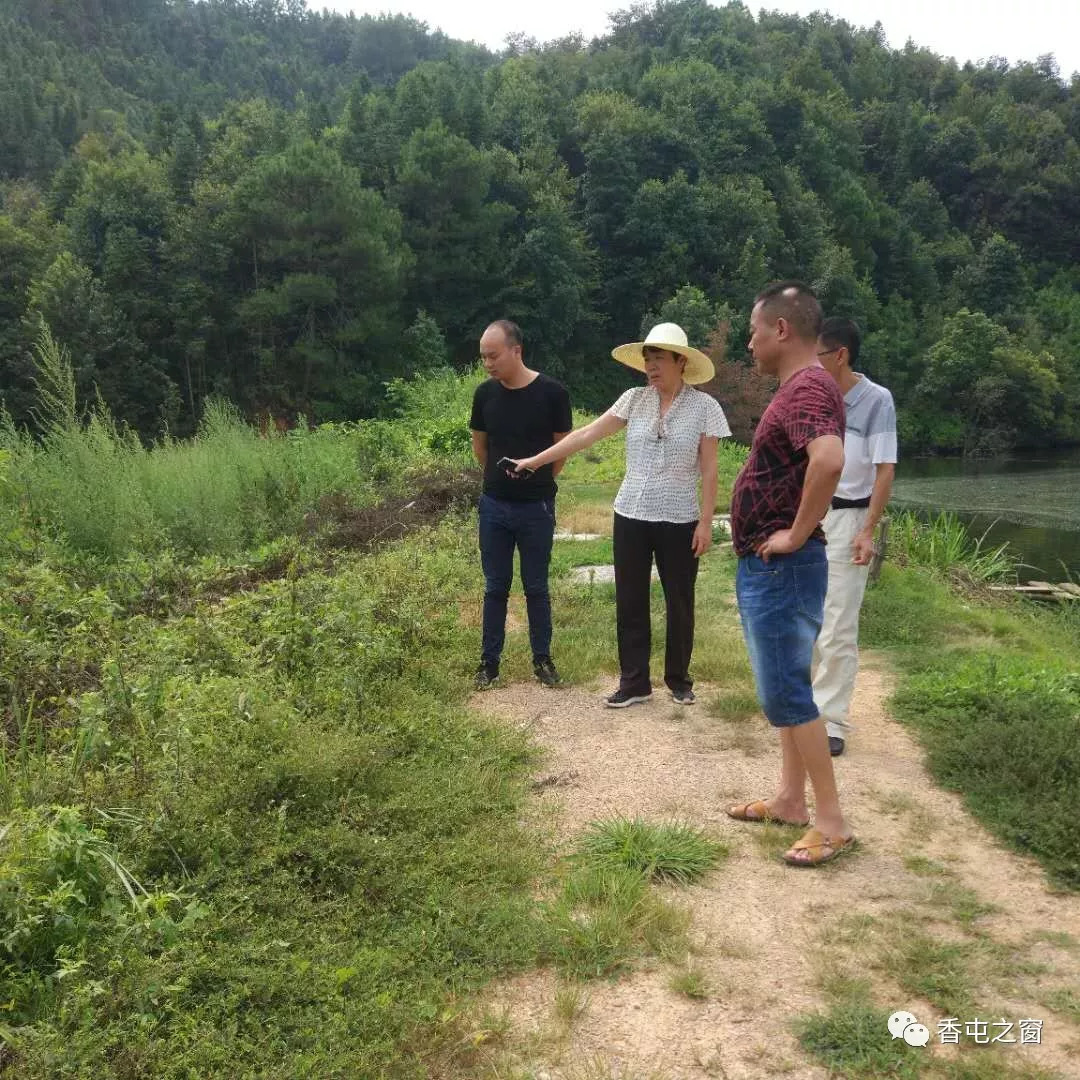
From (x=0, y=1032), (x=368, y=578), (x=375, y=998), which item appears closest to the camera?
(x=0, y=1032)

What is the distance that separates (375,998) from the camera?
2297mm

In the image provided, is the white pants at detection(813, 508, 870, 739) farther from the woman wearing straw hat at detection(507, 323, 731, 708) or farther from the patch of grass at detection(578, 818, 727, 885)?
the patch of grass at detection(578, 818, 727, 885)

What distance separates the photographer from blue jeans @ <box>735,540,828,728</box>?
308 cm

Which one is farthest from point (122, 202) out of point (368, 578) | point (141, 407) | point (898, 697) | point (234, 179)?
point (898, 697)

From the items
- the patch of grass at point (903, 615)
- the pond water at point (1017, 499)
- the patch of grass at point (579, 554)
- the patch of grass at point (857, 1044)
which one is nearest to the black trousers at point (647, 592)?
the patch of grass at point (903, 615)

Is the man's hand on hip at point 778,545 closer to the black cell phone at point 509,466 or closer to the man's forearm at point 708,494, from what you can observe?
the man's forearm at point 708,494

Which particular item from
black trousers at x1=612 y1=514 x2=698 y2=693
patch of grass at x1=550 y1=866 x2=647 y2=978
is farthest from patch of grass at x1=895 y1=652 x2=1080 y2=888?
patch of grass at x1=550 y1=866 x2=647 y2=978

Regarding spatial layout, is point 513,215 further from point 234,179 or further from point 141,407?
point 141,407

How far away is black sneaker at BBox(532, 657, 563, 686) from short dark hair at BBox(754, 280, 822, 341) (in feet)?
8.16

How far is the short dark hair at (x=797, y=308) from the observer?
312cm

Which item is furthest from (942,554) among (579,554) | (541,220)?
(541,220)

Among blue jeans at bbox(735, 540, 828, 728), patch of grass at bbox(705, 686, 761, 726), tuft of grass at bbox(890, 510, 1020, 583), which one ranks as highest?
blue jeans at bbox(735, 540, 828, 728)

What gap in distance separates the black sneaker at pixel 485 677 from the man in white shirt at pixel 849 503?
1.73m

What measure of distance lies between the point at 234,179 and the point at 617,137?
73.7 feet
